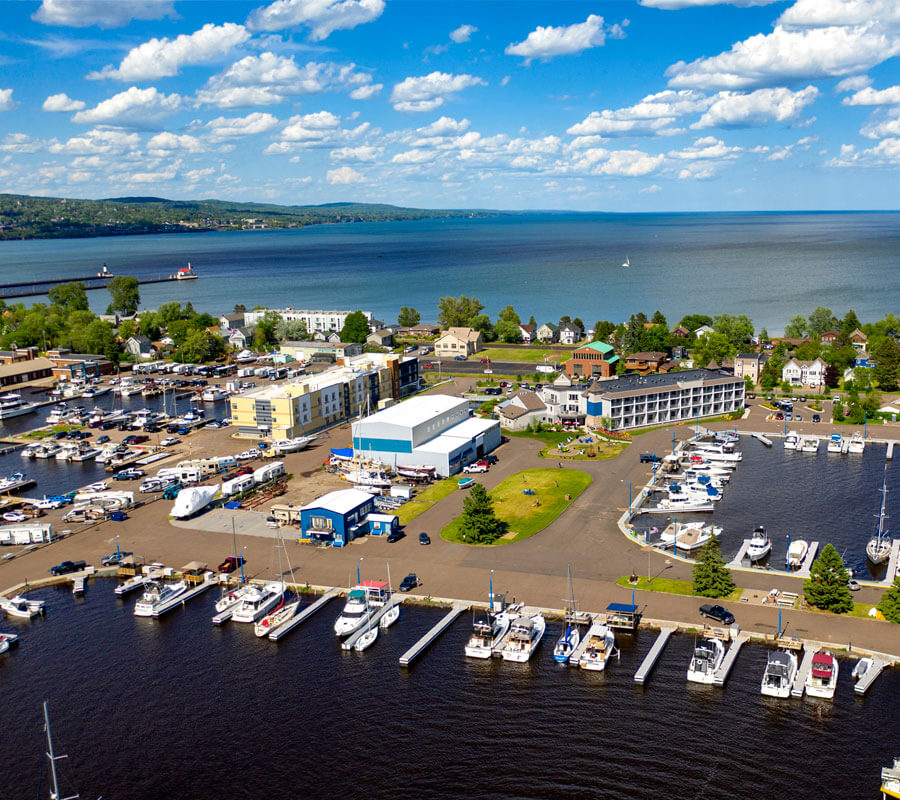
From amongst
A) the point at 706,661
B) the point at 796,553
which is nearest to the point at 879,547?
the point at 796,553

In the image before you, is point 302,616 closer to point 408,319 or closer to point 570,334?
point 570,334

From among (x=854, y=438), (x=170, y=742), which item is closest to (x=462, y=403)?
(x=854, y=438)

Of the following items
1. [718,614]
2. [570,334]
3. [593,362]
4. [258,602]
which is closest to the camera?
[718,614]

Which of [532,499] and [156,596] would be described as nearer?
[156,596]

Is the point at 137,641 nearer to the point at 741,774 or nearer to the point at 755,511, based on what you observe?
the point at 741,774

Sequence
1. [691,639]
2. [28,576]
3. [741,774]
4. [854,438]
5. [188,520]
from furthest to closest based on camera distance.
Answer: [854,438] → [188,520] → [28,576] → [691,639] → [741,774]

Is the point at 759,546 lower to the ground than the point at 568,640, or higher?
higher

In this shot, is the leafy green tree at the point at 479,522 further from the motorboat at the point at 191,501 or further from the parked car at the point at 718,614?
the motorboat at the point at 191,501
